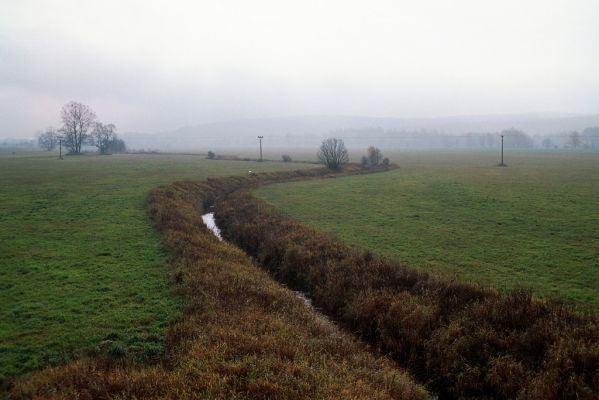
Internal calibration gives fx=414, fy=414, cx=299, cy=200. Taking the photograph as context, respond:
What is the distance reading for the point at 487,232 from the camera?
93.8ft

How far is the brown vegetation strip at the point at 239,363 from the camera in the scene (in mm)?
10141

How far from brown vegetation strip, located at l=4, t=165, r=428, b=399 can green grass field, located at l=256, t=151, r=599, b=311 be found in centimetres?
799

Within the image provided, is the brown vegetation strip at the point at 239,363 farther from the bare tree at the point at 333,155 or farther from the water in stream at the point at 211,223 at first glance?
the bare tree at the point at 333,155

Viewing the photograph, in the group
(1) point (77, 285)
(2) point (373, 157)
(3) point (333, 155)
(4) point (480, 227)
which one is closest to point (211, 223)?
(1) point (77, 285)

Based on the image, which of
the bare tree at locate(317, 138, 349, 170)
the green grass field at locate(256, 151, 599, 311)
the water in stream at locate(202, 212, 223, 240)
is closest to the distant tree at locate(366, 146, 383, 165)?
the bare tree at locate(317, 138, 349, 170)

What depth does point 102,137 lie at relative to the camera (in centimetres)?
19075

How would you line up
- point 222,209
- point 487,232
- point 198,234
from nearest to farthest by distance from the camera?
point 198,234
point 487,232
point 222,209

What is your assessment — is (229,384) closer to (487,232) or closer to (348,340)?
(348,340)

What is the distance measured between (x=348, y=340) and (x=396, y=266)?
6765 millimetres

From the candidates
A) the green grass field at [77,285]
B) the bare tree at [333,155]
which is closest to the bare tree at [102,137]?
the bare tree at [333,155]

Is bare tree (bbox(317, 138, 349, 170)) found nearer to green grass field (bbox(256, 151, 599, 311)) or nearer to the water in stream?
green grass field (bbox(256, 151, 599, 311))

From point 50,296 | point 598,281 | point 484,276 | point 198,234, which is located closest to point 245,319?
point 50,296

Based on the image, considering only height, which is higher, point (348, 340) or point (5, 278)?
point (5, 278)

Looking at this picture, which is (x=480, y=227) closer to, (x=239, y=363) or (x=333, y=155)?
(x=239, y=363)
